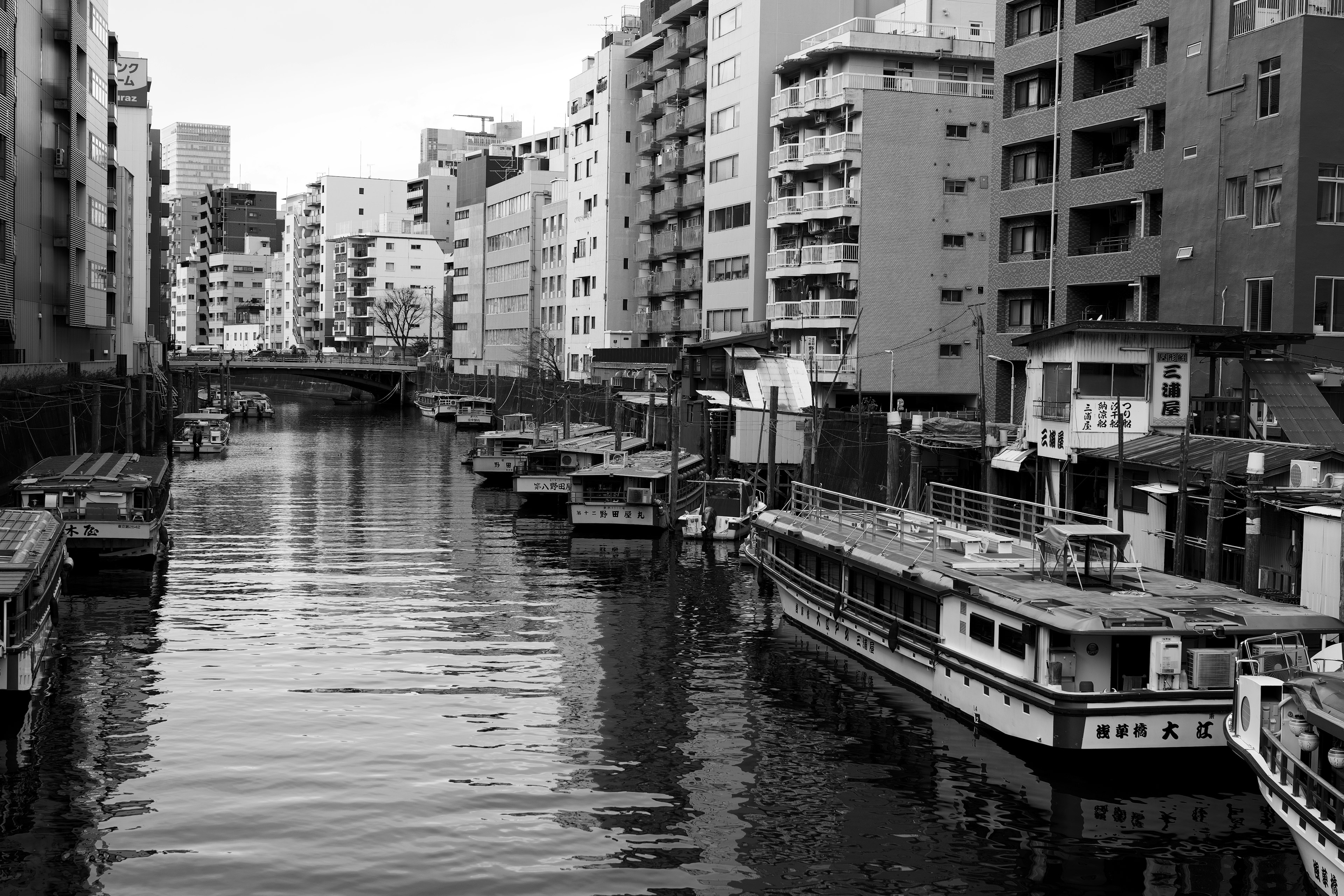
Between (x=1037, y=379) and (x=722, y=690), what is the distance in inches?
708

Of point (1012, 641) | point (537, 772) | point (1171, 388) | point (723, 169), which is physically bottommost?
point (537, 772)

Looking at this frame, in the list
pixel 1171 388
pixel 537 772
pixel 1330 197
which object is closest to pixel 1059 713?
pixel 537 772

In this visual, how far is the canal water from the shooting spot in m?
22.8

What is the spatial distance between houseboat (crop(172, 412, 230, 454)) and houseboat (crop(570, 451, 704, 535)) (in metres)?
51.5

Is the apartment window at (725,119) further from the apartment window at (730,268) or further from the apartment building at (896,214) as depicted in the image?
the apartment building at (896,214)

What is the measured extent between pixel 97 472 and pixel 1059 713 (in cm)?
3866

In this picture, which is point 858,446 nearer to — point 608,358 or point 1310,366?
point 1310,366

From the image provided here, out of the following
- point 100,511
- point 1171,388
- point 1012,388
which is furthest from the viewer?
point 1012,388

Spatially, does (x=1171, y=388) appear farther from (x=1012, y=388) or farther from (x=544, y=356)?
(x=544, y=356)

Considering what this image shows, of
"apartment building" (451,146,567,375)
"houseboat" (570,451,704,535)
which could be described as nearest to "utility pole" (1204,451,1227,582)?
"houseboat" (570,451,704,535)

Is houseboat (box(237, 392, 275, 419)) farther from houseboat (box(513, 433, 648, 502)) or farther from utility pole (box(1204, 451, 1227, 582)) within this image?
utility pole (box(1204, 451, 1227, 582))

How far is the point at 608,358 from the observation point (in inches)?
4619

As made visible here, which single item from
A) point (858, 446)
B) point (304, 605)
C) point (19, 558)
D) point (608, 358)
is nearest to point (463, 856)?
point (19, 558)

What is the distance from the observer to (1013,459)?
4766 centimetres
